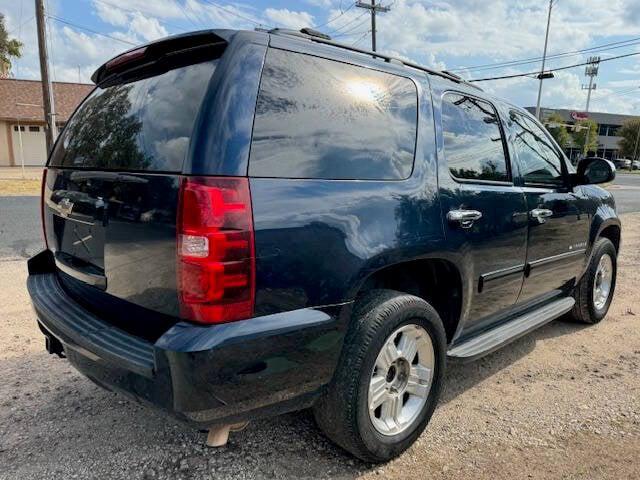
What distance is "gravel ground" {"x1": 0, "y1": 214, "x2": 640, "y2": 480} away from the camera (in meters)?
2.38

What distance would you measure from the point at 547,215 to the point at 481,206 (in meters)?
0.91

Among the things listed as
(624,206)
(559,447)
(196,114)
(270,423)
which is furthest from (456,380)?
(624,206)

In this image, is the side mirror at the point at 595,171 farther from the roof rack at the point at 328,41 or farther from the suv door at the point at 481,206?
the roof rack at the point at 328,41

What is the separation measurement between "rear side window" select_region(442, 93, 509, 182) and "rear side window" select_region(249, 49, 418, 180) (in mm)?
339

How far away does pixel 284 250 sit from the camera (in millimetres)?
1879

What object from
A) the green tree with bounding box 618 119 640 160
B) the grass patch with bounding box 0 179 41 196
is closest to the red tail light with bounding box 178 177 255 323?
the grass patch with bounding box 0 179 41 196

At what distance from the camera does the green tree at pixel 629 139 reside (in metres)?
65.1

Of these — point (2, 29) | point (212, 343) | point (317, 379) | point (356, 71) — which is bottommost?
point (317, 379)

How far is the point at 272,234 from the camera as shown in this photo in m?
1.85

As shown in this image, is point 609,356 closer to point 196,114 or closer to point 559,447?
point 559,447

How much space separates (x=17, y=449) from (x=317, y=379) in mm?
1640

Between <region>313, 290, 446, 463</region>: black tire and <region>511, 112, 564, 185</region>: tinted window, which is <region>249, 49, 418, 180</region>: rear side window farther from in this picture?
<region>511, 112, 564, 185</region>: tinted window

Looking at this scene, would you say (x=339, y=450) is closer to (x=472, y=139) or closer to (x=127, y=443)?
(x=127, y=443)

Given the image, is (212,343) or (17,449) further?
(17,449)
